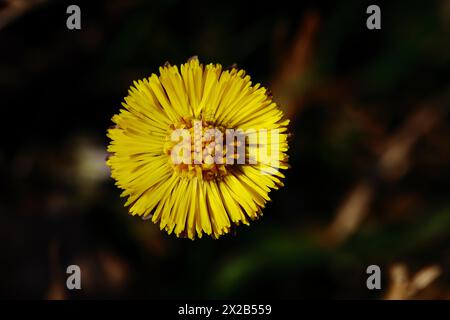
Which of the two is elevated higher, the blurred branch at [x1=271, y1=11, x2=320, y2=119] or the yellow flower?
the blurred branch at [x1=271, y1=11, x2=320, y2=119]

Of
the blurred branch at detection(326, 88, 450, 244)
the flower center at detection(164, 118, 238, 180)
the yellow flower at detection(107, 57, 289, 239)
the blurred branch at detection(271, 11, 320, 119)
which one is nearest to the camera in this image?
the yellow flower at detection(107, 57, 289, 239)

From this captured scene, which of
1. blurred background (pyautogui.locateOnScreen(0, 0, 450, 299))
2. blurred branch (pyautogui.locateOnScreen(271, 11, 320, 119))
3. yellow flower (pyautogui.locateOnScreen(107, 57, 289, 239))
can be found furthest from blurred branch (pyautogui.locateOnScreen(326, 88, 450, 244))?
yellow flower (pyautogui.locateOnScreen(107, 57, 289, 239))

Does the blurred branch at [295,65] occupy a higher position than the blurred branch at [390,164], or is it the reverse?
the blurred branch at [295,65]

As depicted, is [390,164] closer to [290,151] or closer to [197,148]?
[290,151]

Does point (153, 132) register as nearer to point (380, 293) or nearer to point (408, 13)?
point (380, 293)

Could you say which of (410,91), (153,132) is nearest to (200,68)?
(153,132)

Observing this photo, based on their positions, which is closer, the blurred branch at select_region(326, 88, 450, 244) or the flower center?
the flower center

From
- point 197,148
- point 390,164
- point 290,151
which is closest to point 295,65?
point 290,151

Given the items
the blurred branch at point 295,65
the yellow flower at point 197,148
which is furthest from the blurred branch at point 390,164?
the yellow flower at point 197,148

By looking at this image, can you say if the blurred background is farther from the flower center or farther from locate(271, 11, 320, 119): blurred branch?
the flower center

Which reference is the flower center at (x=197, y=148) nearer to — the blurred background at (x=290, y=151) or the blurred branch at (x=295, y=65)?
the blurred background at (x=290, y=151)
